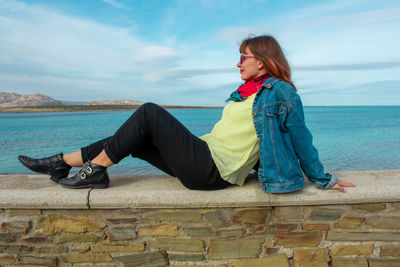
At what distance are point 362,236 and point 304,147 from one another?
86cm

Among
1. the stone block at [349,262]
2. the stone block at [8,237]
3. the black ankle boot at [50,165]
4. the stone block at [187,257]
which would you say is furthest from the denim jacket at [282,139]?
the stone block at [8,237]

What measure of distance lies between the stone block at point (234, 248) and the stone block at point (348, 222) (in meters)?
0.58

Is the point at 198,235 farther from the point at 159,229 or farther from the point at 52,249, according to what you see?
the point at 52,249

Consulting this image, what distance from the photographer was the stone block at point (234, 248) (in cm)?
217

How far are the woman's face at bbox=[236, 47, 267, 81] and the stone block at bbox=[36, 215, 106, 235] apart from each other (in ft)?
5.13

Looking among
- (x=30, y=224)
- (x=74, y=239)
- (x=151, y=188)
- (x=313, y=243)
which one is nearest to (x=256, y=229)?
(x=313, y=243)

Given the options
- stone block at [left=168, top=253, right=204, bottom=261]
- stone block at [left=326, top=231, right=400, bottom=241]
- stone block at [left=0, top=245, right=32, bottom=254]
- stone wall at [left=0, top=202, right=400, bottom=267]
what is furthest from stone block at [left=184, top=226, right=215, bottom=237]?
stone block at [left=0, top=245, right=32, bottom=254]

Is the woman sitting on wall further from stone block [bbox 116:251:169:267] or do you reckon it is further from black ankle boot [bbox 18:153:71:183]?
stone block [bbox 116:251:169:267]

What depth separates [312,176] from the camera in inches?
84.8

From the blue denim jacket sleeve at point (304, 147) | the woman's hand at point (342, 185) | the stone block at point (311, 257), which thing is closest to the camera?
the blue denim jacket sleeve at point (304, 147)

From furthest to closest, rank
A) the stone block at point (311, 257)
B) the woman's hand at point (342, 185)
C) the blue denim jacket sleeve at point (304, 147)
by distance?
the stone block at point (311, 257)
the woman's hand at point (342, 185)
the blue denim jacket sleeve at point (304, 147)

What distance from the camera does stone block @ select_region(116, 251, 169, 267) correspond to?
219 centimetres

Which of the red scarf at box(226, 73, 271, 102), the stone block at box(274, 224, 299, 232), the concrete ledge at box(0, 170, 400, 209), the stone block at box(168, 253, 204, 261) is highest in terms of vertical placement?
the red scarf at box(226, 73, 271, 102)

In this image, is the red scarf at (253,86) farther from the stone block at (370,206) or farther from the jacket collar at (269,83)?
the stone block at (370,206)
